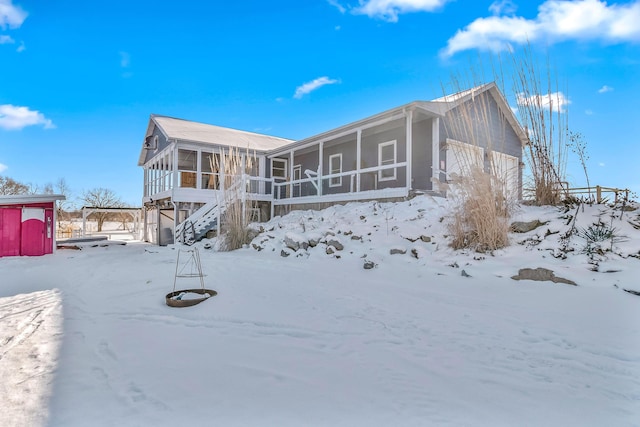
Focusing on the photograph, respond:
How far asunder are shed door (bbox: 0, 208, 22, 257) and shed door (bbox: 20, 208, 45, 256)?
5.1 inches

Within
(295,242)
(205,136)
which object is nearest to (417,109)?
(295,242)

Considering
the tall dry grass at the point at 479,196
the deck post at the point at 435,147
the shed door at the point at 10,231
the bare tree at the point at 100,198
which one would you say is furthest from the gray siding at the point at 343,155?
the bare tree at the point at 100,198

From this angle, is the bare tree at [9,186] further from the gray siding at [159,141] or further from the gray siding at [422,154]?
the gray siding at [422,154]

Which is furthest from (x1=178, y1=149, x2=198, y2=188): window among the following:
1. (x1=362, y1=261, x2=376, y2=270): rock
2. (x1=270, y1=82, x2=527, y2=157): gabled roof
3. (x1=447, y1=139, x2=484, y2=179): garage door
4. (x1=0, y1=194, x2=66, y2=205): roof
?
(x1=447, y1=139, x2=484, y2=179): garage door

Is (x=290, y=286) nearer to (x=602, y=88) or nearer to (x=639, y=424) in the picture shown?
(x=639, y=424)

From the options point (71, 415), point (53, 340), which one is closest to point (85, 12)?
point (53, 340)

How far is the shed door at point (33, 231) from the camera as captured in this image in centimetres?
941

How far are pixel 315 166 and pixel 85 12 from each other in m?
9.08

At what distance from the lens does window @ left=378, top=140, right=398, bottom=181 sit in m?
11.1

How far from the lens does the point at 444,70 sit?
210 inches

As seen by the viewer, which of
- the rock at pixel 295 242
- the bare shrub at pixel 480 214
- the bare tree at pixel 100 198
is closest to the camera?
the bare shrub at pixel 480 214

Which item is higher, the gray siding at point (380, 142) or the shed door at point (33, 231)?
the gray siding at point (380, 142)

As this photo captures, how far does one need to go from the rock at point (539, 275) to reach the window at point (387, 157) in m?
7.39

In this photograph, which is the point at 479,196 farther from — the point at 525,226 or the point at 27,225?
the point at 27,225
